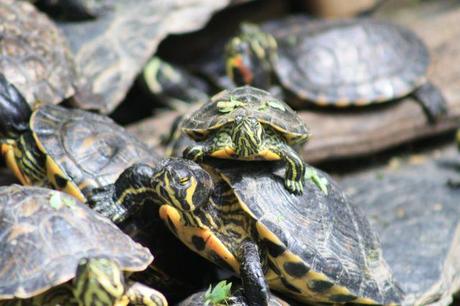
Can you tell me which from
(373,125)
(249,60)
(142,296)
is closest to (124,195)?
(142,296)

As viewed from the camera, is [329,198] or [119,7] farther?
[119,7]

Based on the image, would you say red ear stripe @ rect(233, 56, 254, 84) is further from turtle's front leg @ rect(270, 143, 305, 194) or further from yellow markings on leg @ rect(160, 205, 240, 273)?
yellow markings on leg @ rect(160, 205, 240, 273)

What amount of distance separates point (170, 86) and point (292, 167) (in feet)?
9.40

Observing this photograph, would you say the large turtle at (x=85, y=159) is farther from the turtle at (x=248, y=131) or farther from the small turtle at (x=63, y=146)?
the turtle at (x=248, y=131)

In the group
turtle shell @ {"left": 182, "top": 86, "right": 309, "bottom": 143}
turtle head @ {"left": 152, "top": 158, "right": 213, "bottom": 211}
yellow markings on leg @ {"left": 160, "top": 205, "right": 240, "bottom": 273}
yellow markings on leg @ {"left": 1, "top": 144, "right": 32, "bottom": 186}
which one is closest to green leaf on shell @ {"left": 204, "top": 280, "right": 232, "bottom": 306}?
yellow markings on leg @ {"left": 160, "top": 205, "right": 240, "bottom": 273}

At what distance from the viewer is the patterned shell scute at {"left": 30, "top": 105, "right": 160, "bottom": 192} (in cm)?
353

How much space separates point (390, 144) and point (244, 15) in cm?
221

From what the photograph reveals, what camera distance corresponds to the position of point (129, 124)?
595 cm

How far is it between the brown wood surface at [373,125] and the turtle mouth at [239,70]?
22.5 inches

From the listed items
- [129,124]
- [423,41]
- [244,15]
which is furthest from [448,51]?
[129,124]

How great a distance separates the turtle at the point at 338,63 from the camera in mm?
5793

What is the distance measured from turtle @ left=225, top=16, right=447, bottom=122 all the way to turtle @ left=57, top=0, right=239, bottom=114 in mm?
470

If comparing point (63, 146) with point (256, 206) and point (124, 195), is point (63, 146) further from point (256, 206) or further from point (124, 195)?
point (256, 206)

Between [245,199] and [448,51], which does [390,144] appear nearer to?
[448,51]
